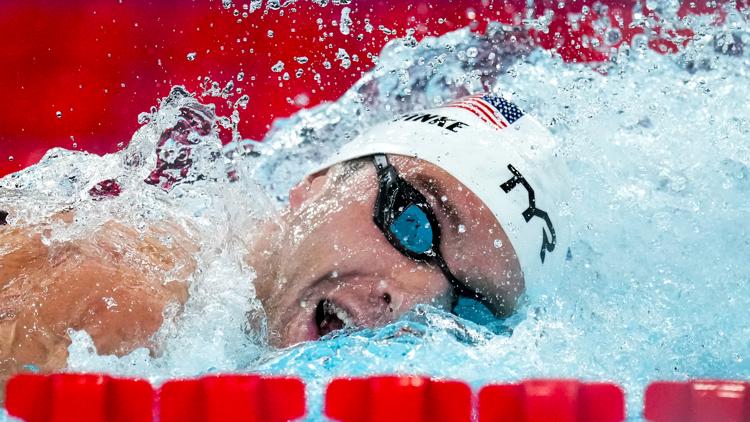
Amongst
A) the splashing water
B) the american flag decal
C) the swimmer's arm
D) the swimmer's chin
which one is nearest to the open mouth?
the swimmer's chin

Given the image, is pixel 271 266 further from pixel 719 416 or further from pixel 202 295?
pixel 719 416

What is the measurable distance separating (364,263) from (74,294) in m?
0.54

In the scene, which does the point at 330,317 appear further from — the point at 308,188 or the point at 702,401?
the point at 702,401

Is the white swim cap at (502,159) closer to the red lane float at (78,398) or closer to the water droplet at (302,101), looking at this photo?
the water droplet at (302,101)

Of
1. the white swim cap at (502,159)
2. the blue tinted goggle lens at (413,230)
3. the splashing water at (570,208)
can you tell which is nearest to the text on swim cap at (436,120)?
the white swim cap at (502,159)

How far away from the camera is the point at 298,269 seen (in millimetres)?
1773

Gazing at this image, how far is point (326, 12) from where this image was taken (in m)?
2.88

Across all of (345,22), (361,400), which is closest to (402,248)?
(361,400)

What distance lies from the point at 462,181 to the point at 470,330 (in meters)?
0.31

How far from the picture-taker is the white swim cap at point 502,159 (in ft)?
6.04

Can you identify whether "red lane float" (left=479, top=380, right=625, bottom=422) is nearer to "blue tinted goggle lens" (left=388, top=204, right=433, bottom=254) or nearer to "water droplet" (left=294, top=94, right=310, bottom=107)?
"blue tinted goggle lens" (left=388, top=204, right=433, bottom=254)

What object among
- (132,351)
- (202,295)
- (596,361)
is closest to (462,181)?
(596,361)

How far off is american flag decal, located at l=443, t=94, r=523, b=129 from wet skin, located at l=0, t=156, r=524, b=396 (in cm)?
26

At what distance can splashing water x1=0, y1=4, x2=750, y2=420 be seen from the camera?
1.54 meters
